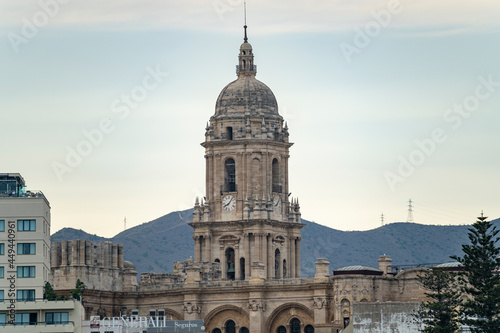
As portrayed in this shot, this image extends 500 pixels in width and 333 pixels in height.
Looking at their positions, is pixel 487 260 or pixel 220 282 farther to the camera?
pixel 220 282

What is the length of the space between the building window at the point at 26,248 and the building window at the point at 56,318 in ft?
16.3

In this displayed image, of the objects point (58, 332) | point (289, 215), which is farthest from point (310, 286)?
point (58, 332)

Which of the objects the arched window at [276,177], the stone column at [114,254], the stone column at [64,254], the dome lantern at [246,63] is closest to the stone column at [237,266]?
the arched window at [276,177]

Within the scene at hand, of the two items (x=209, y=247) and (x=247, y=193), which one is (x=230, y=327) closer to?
(x=209, y=247)

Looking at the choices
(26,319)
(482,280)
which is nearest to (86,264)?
(26,319)

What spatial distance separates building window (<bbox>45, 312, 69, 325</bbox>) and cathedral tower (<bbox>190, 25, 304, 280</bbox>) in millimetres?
41894

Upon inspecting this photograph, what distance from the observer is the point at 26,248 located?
134 meters

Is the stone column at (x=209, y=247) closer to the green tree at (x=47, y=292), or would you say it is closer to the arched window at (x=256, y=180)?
the arched window at (x=256, y=180)

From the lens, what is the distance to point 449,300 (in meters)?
141

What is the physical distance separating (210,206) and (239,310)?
15.1 m

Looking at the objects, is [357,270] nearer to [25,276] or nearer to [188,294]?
[188,294]

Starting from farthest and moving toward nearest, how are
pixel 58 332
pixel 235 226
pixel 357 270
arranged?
1. pixel 235 226
2. pixel 357 270
3. pixel 58 332

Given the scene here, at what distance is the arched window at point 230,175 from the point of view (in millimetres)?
178875

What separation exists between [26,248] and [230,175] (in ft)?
157
